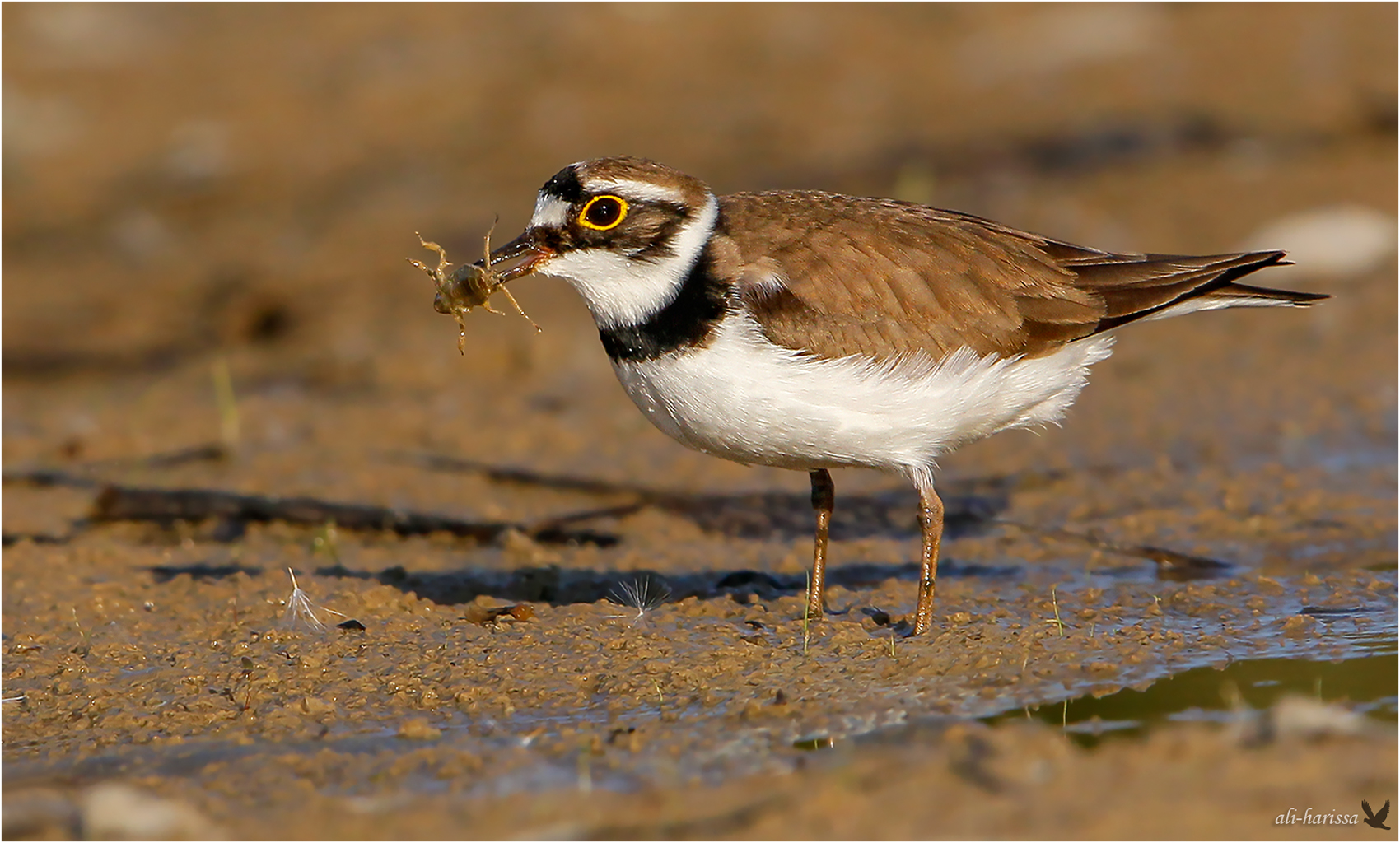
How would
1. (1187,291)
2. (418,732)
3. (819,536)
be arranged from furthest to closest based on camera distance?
(819,536) < (1187,291) < (418,732)

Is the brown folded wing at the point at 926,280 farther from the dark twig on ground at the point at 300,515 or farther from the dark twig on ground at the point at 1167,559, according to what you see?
the dark twig on ground at the point at 300,515

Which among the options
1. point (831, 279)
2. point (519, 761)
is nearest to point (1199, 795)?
point (519, 761)

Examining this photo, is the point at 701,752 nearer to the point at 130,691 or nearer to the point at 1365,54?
the point at 130,691

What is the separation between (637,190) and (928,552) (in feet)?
6.28

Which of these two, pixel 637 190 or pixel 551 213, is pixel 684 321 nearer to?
pixel 637 190

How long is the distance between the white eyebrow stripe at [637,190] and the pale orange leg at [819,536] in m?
1.39

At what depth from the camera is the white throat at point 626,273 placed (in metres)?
6.07

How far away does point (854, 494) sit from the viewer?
8.83 metres

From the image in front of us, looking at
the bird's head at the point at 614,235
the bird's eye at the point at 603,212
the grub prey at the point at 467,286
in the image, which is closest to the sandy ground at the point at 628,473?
the grub prey at the point at 467,286

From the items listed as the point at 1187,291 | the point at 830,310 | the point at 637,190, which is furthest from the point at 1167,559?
the point at 637,190

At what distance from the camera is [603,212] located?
20.3 feet

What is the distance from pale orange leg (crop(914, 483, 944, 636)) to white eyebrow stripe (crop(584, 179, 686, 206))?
1.57 meters

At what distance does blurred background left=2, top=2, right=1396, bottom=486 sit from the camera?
35.8 feet

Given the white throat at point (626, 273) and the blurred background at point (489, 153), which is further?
the blurred background at point (489, 153)
